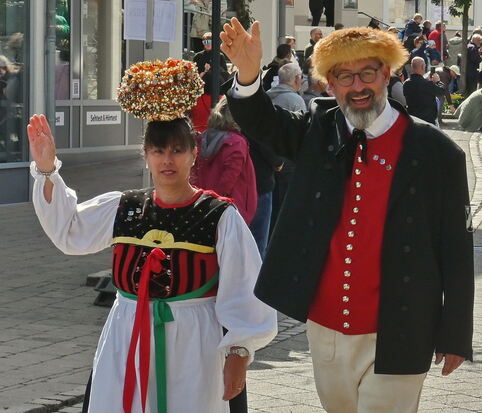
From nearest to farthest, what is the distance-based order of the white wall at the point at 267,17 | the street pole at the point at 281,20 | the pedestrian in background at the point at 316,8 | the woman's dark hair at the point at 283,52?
the woman's dark hair at the point at 283,52
the street pole at the point at 281,20
the white wall at the point at 267,17
the pedestrian in background at the point at 316,8

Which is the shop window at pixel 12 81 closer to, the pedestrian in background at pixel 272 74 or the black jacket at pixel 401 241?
the pedestrian in background at pixel 272 74

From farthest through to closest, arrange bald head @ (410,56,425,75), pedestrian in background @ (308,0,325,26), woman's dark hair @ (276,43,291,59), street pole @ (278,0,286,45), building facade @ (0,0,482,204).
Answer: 1. pedestrian in background @ (308,0,325,26)
2. street pole @ (278,0,286,45)
3. bald head @ (410,56,425,75)
4. woman's dark hair @ (276,43,291,59)
5. building facade @ (0,0,482,204)

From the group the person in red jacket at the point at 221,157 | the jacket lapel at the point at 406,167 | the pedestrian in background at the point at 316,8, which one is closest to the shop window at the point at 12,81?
the person in red jacket at the point at 221,157

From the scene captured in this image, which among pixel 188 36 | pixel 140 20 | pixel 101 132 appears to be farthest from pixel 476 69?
pixel 140 20

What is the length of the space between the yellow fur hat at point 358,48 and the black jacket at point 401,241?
0.23 meters

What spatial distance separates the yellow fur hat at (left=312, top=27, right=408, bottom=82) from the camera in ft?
13.9

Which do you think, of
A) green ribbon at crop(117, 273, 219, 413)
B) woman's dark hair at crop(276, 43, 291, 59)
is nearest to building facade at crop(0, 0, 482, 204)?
woman's dark hair at crop(276, 43, 291, 59)

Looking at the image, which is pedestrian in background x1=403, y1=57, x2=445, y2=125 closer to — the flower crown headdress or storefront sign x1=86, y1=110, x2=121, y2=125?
storefront sign x1=86, y1=110, x2=121, y2=125

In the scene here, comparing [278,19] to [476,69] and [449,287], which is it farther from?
[449,287]

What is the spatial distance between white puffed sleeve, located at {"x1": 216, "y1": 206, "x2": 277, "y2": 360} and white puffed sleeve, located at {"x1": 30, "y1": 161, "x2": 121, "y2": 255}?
1.45 feet

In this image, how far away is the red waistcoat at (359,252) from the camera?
14.0 ft

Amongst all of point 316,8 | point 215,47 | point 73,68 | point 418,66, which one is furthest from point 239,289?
point 316,8

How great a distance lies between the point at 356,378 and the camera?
4320mm

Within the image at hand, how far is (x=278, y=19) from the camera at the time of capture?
82.5 feet
